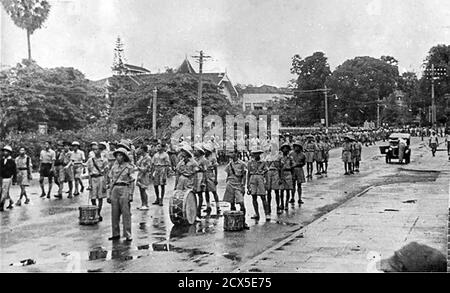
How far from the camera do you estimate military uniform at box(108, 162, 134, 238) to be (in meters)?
A: 10.3

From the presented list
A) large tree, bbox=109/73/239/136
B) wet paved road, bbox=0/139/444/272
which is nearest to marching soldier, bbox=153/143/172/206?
wet paved road, bbox=0/139/444/272

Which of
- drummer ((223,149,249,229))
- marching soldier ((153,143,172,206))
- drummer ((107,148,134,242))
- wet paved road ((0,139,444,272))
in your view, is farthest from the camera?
marching soldier ((153,143,172,206))

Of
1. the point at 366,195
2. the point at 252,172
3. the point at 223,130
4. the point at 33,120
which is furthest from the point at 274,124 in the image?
the point at 252,172

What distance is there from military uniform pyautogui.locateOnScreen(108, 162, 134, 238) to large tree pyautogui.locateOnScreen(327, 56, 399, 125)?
1806 inches

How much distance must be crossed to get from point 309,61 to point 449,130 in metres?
24.6

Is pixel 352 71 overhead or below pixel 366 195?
overhead

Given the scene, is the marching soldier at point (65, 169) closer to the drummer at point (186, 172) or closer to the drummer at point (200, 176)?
the drummer at point (200, 176)

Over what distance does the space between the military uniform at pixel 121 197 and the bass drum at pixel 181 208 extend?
138 cm

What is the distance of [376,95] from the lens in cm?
5781

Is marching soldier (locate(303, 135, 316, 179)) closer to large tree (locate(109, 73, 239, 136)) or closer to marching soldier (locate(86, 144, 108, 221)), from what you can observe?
large tree (locate(109, 73, 239, 136))

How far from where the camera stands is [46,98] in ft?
106

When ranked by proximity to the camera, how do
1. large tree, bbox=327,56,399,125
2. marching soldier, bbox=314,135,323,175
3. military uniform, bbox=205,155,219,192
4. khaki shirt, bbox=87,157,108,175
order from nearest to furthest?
khaki shirt, bbox=87,157,108,175
military uniform, bbox=205,155,219,192
marching soldier, bbox=314,135,323,175
large tree, bbox=327,56,399,125
